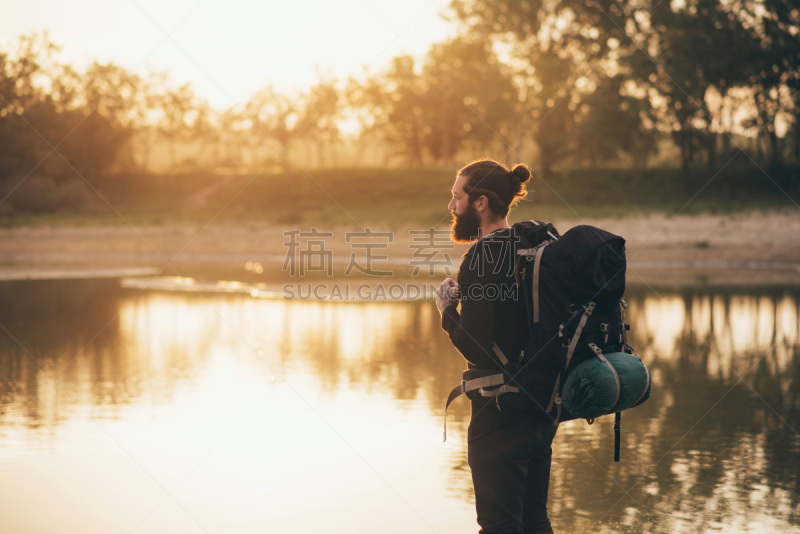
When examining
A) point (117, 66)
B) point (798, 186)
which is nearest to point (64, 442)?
point (798, 186)

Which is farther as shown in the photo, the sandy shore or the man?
the sandy shore

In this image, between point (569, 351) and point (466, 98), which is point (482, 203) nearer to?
point (569, 351)

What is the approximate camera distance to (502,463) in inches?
156

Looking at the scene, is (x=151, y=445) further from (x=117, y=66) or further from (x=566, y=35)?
(x=117, y=66)

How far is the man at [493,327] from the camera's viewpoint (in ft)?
12.7

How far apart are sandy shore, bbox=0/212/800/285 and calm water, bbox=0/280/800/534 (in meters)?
12.9

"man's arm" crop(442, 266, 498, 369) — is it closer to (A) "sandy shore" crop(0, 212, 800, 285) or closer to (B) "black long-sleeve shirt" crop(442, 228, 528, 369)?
(B) "black long-sleeve shirt" crop(442, 228, 528, 369)

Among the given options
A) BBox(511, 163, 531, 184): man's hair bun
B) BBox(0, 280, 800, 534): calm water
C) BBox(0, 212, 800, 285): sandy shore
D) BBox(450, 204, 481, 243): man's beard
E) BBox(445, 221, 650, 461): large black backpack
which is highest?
BBox(511, 163, 531, 184): man's hair bun

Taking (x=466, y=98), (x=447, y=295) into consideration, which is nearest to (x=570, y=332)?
(x=447, y=295)

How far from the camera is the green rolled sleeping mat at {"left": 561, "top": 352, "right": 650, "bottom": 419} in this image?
381cm

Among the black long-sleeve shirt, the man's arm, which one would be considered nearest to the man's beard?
the black long-sleeve shirt

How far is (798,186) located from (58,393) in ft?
151

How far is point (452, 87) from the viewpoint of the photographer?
58812mm

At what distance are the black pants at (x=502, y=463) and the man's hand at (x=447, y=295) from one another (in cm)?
44
